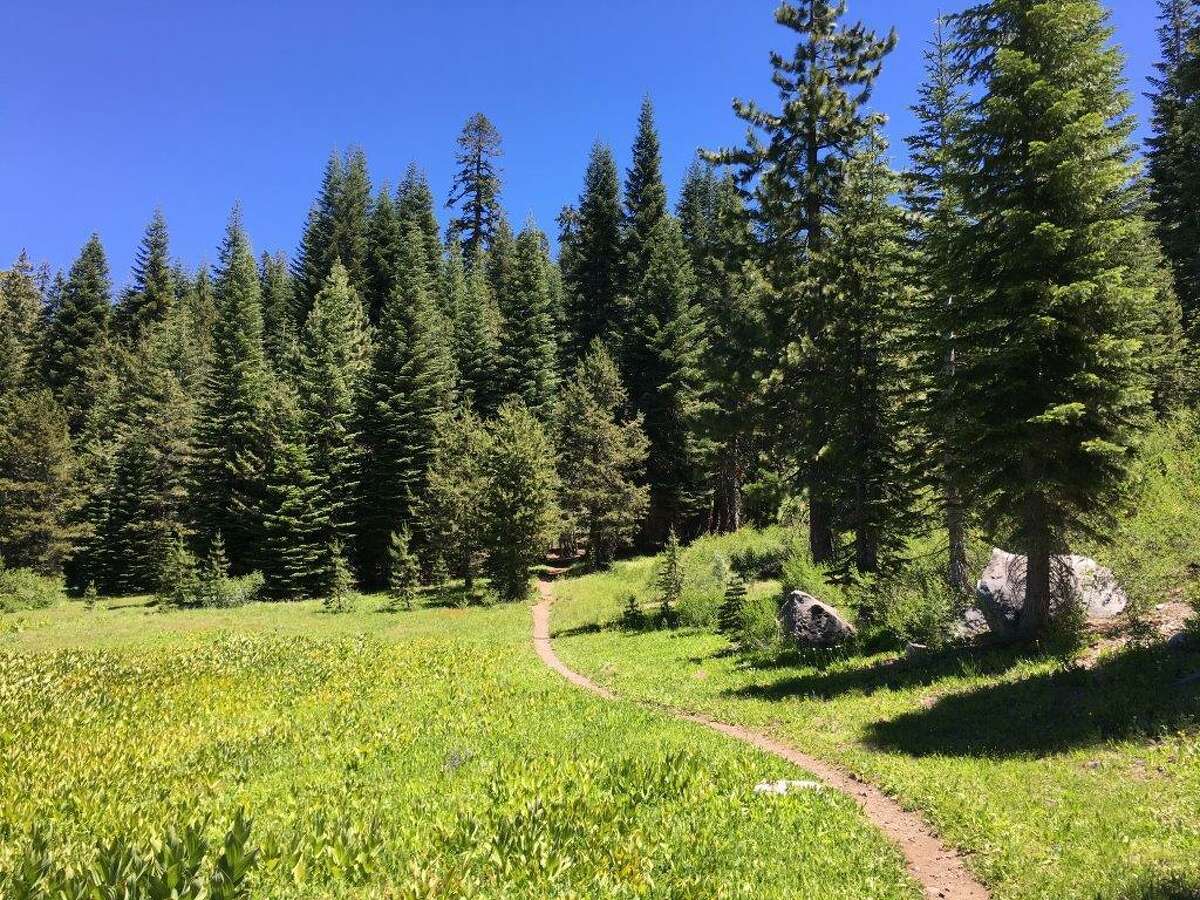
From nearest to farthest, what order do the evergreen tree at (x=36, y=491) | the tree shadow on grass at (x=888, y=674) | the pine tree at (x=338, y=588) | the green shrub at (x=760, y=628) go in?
the tree shadow on grass at (x=888, y=674), the green shrub at (x=760, y=628), the pine tree at (x=338, y=588), the evergreen tree at (x=36, y=491)

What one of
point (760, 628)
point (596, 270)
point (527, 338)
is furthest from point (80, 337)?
point (760, 628)

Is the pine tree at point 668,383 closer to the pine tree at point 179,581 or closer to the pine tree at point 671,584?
the pine tree at point 671,584

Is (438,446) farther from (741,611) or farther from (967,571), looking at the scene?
(967,571)

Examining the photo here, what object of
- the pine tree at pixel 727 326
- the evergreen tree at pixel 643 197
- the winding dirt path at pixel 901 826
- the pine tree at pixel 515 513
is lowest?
the winding dirt path at pixel 901 826

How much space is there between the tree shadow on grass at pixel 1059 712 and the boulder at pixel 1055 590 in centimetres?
228

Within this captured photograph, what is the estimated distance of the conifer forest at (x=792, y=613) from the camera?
23.5ft

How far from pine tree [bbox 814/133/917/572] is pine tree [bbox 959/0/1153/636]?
527cm

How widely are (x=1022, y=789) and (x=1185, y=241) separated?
52214mm

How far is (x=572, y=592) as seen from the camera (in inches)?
1470

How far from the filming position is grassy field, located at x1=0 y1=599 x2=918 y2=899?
19.9 ft

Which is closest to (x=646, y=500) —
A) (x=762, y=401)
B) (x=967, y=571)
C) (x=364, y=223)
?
(x=762, y=401)

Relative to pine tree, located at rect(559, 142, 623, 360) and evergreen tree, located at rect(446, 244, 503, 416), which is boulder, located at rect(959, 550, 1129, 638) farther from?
pine tree, located at rect(559, 142, 623, 360)

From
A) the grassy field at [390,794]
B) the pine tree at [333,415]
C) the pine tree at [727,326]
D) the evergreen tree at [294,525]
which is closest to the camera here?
the grassy field at [390,794]

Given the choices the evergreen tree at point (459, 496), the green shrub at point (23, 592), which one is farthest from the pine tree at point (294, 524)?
the green shrub at point (23, 592)
